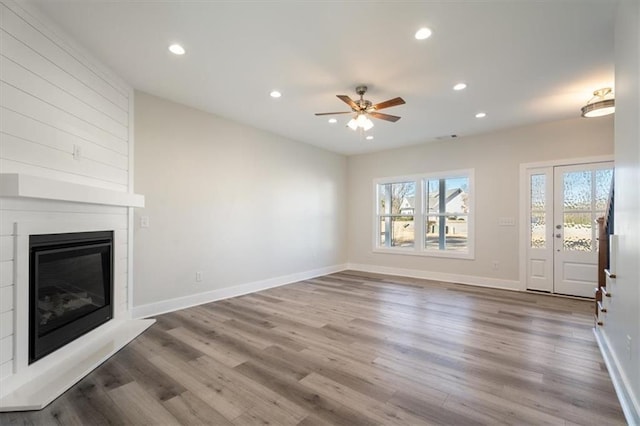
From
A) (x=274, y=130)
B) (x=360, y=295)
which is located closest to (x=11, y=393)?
(x=360, y=295)

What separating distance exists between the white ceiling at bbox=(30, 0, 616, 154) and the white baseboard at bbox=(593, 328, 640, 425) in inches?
105

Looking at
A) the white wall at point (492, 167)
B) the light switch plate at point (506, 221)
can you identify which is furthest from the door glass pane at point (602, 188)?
the light switch plate at point (506, 221)

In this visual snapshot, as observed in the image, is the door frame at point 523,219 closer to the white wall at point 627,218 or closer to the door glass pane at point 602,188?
the door glass pane at point 602,188

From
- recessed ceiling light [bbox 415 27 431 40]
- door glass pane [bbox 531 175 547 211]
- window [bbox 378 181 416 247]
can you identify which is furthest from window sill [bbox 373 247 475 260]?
recessed ceiling light [bbox 415 27 431 40]

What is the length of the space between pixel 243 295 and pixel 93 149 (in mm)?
2804

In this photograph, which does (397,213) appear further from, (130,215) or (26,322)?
(26,322)

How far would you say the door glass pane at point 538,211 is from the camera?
4887mm

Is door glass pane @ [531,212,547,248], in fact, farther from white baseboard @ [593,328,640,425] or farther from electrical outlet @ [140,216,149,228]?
electrical outlet @ [140,216,149,228]

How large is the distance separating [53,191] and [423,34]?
3174 mm

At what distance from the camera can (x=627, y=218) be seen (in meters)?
1.99

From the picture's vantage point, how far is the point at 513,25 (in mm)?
2383

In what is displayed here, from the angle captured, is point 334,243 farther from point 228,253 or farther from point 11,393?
point 11,393

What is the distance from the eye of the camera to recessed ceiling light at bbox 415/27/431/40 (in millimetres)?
2428

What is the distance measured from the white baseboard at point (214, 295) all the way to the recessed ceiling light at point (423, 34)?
4053mm
